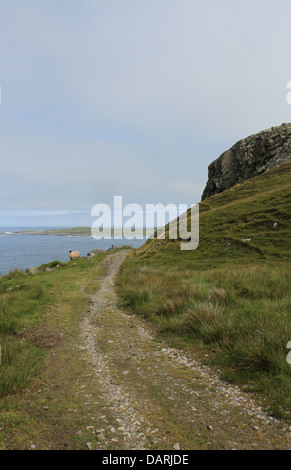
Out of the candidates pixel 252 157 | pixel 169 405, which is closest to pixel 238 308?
pixel 169 405

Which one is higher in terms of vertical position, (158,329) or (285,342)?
(285,342)

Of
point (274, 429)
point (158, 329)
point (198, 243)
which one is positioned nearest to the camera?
point (274, 429)

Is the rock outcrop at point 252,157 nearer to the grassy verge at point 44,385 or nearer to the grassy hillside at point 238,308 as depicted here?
the grassy hillside at point 238,308

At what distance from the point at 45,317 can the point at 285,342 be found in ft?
33.7

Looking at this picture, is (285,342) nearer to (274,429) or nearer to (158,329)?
(274,429)

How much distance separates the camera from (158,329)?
984 centimetres

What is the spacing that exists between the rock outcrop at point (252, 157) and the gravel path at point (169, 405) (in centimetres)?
7028

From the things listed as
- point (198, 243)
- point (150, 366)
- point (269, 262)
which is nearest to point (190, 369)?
point (150, 366)

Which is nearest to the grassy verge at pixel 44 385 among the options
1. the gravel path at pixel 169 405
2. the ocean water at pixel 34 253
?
the gravel path at pixel 169 405

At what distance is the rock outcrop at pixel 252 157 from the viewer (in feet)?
224

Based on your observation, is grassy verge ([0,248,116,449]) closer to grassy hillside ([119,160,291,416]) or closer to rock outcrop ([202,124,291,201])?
grassy hillside ([119,160,291,416])

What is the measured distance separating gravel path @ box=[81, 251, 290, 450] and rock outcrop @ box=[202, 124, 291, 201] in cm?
7028

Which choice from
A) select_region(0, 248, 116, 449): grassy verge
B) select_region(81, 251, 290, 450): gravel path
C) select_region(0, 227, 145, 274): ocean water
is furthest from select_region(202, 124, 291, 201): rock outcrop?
select_region(0, 248, 116, 449): grassy verge

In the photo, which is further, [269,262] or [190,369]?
[269,262]
